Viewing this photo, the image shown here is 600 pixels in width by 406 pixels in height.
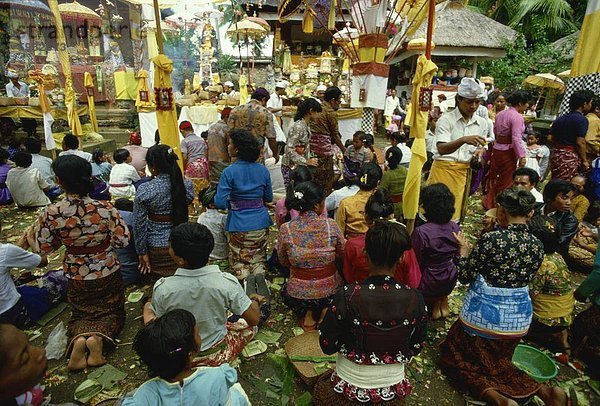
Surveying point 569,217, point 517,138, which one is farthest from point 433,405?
point 517,138

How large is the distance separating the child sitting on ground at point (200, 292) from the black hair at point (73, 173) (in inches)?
48.0

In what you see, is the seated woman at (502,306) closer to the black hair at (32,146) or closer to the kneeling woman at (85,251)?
the kneeling woman at (85,251)

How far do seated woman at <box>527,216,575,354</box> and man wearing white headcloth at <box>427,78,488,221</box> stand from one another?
1.30 m

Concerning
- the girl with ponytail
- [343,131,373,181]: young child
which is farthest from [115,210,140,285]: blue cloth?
[343,131,373,181]: young child

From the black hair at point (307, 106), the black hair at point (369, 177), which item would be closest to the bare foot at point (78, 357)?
the black hair at point (369, 177)

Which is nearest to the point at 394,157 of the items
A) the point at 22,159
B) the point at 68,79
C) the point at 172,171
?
the point at 172,171

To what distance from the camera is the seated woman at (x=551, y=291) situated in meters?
3.15

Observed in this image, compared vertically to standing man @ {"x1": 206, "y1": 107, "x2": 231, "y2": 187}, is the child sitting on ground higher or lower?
lower

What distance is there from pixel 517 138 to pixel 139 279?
5570 mm

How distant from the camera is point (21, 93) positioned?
13.1 m

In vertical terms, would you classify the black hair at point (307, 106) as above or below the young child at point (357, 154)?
above

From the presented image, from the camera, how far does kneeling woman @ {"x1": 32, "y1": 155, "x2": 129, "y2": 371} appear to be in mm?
2947

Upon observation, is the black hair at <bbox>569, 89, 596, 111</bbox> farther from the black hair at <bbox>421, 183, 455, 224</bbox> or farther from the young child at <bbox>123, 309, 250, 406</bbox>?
the young child at <bbox>123, 309, 250, 406</bbox>

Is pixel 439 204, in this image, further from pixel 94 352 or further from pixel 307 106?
pixel 94 352
